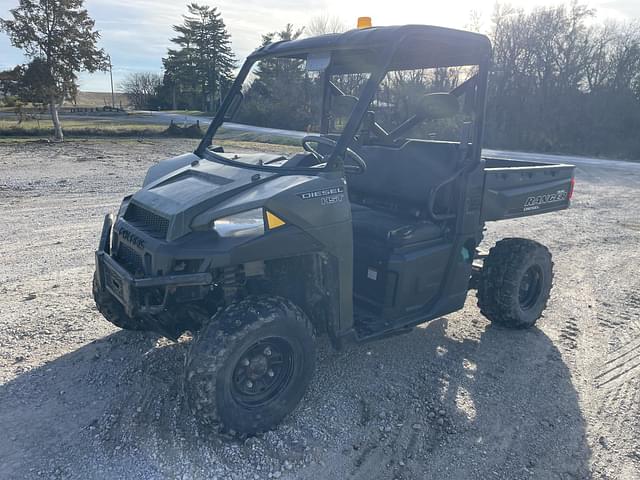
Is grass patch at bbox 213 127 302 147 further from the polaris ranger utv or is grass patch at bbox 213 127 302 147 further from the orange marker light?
the orange marker light

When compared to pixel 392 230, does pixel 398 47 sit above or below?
above

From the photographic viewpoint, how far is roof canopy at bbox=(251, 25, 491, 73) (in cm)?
313

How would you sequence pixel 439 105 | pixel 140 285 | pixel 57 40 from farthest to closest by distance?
1. pixel 57 40
2. pixel 439 105
3. pixel 140 285

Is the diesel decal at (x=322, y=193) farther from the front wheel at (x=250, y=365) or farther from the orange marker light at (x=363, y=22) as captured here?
the orange marker light at (x=363, y=22)

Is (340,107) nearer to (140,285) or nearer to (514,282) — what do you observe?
(514,282)

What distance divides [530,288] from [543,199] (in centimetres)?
82

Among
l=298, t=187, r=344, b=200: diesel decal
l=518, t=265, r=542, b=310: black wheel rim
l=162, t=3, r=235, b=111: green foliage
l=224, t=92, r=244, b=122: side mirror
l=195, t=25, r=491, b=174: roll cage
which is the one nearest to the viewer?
l=298, t=187, r=344, b=200: diesel decal

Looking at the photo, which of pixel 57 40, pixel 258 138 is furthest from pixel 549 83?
pixel 57 40

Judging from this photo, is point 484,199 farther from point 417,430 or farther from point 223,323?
point 223,323

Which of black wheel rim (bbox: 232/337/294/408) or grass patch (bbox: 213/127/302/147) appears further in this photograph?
grass patch (bbox: 213/127/302/147)

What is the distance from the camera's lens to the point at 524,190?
4.18 metres

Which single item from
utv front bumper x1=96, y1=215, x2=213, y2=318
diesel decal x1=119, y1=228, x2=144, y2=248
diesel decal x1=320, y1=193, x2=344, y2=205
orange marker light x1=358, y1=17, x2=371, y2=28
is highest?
orange marker light x1=358, y1=17, x2=371, y2=28

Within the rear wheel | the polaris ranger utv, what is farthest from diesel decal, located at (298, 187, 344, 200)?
the rear wheel

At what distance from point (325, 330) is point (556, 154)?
2397 cm
